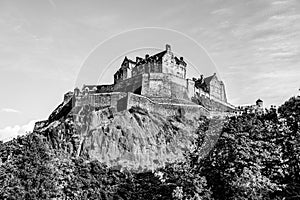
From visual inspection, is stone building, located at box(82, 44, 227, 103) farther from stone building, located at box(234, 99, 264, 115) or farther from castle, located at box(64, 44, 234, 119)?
stone building, located at box(234, 99, 264, 115)

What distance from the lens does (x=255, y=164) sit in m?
26.1

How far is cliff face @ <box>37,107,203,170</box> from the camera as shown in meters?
63.1

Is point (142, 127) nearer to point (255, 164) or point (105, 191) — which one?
point (105, 191)

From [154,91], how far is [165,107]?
173 inches

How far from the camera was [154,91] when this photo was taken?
7725 cm

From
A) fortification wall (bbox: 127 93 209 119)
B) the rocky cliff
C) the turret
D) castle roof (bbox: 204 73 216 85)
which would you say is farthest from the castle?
the turret

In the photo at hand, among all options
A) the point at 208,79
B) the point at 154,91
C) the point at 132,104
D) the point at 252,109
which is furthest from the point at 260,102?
the point at 252,109

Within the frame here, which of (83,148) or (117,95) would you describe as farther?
(117,95)

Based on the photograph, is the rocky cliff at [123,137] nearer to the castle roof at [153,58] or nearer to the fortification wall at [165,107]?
the fortification wall at [165,107]

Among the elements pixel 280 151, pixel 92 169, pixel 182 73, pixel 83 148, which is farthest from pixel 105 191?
pixel 182 73

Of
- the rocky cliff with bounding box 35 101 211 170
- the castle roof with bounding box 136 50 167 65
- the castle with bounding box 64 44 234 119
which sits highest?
the castle roof with bounding box 136 50 167 65

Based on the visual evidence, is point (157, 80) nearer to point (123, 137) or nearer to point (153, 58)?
point (153, 58)

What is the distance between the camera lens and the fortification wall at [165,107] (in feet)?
234

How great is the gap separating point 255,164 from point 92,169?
35389 mm
